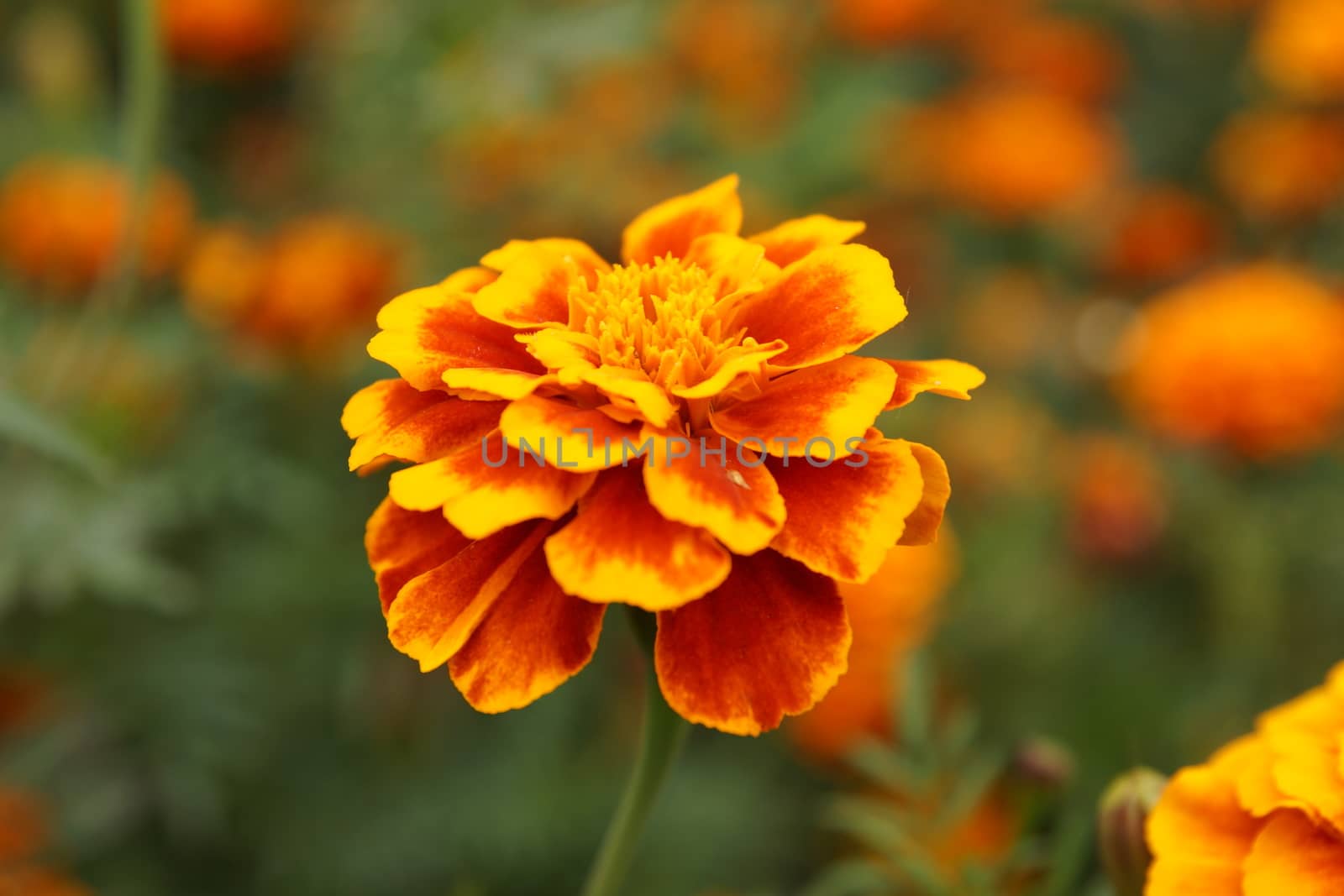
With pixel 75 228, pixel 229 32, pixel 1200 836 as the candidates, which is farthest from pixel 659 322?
pixel 229 32

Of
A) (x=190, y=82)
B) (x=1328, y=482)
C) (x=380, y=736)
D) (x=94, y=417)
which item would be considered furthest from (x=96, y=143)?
(x=1328, y=482)

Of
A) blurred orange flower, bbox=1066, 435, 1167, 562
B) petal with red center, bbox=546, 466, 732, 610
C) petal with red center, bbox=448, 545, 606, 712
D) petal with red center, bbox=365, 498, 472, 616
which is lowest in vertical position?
blurred orange flower, bbox=1066, 435, 1167, 562

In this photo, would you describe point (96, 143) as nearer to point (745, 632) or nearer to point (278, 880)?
point (278, 880)

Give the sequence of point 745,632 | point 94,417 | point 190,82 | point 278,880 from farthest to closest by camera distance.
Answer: point 190,82
point 278,880
point 94,417
point 745,632

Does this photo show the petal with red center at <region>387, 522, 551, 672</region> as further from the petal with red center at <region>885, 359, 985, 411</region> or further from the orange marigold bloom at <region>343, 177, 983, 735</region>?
the petal with red center at <region>885, 359, 985, 411</region>

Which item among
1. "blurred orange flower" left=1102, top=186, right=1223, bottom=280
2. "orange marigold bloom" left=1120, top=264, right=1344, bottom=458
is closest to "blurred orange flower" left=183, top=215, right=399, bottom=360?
"orange marigold bloom" left=1120, top=264, right=1344, bottom=458

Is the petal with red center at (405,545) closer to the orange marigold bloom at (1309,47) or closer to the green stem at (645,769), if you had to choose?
the green stem at (645,769)
